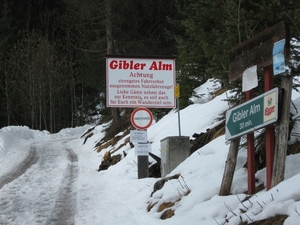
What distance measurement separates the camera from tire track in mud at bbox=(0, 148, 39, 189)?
35.3 feet

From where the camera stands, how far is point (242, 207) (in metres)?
4.94

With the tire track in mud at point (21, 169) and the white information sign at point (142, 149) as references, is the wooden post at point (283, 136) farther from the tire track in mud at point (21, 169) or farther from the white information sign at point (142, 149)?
the tire track in mud at point (21, 169)

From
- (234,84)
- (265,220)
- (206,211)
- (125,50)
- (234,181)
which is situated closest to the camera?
(265,220)

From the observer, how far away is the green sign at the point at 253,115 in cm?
496

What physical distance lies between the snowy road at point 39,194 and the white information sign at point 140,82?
2389 millimetres

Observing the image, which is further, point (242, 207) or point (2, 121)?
point (2, 121)

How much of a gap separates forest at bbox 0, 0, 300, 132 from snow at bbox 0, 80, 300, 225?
1.37m

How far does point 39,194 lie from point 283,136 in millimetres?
5759

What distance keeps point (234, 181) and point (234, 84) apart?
179cm

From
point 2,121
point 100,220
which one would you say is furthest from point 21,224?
point 2,121

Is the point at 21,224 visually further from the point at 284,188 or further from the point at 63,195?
the point at 284,188

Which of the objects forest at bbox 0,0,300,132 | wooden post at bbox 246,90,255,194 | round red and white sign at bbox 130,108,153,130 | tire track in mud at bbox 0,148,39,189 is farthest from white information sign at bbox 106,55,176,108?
wooden post at bbox 246,90,255,194

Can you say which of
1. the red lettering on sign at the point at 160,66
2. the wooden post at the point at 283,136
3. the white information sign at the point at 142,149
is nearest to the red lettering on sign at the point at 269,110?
the wooden post at the point at 283,136

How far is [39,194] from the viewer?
8922 millimetres
